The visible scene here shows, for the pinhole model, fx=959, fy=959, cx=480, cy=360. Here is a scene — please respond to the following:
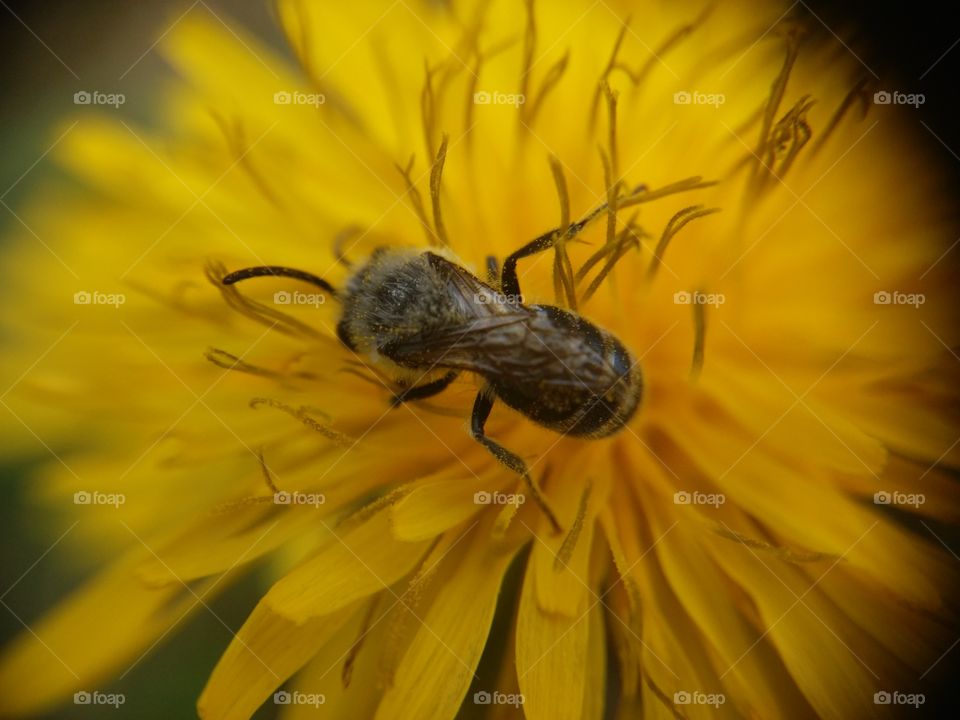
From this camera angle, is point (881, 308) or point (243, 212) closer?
point (881, 308)

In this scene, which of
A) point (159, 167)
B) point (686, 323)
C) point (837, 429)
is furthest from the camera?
point (159, 167)

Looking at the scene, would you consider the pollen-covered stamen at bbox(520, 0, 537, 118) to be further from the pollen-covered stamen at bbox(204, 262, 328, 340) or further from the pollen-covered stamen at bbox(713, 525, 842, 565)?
the pollen-covered stamen at bbox(713, 525, 842, 565)

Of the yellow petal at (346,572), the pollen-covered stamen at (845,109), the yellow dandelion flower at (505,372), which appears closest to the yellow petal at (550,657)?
the yellow dandelion flower at (505,372)

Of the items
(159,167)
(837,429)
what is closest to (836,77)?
(837,429)

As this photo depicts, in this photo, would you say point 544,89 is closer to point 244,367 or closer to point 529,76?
point 529,76

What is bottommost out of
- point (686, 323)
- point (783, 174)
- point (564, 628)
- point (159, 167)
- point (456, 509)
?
point (564, 628)

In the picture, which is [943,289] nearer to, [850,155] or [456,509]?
[850,155]

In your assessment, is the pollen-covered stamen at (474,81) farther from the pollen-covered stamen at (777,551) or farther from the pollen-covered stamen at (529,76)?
the pollen-covered stamen at (777,551)

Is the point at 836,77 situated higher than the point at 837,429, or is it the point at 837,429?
the point at 836,77
